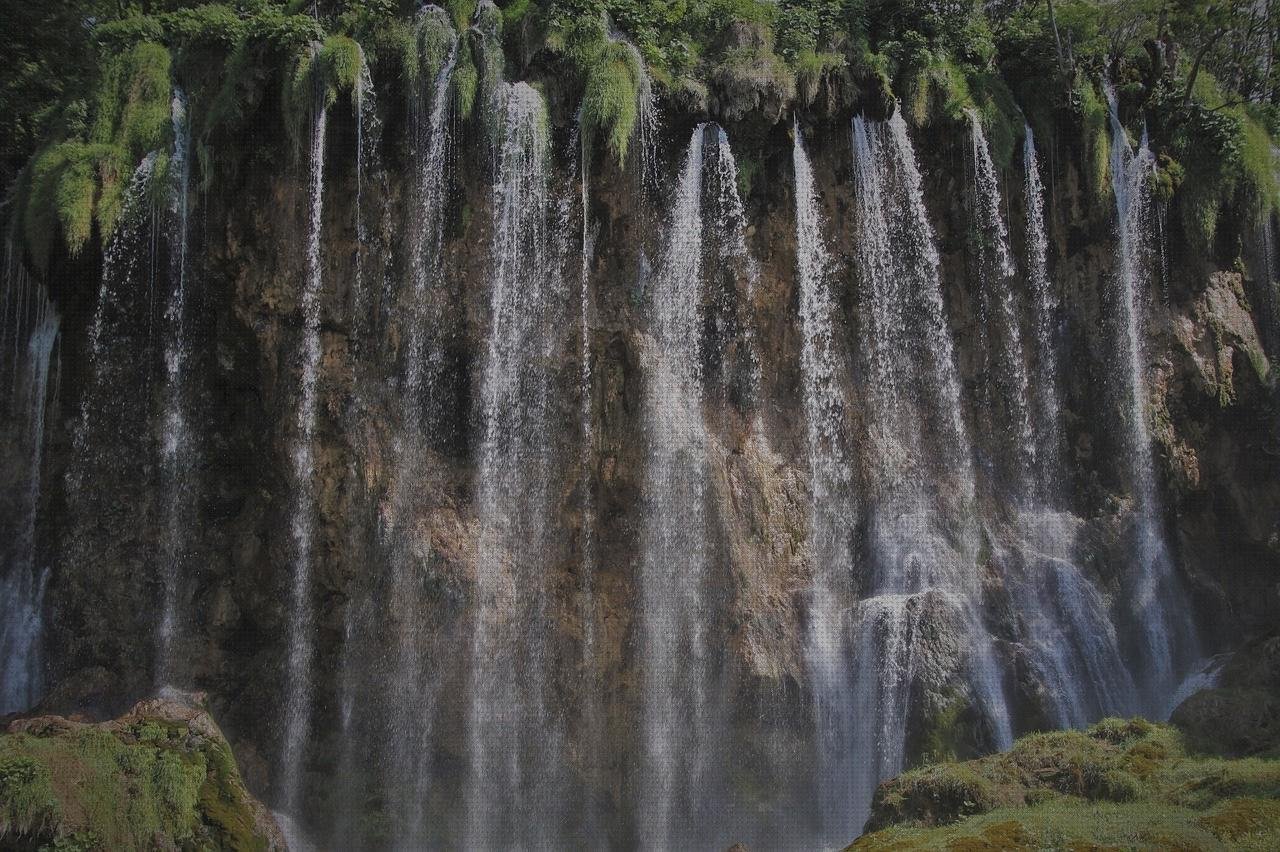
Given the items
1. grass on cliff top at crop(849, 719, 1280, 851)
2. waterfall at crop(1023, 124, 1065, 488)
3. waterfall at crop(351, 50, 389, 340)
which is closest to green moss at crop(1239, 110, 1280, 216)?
waterfall at crop(1023, 124, 1065, 488)

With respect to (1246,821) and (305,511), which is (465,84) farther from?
(1246,821)

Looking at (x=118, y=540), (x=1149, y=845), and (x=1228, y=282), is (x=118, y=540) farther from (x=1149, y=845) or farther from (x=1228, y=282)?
(x=1228, y=282)

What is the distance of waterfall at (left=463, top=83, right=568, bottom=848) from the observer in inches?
616

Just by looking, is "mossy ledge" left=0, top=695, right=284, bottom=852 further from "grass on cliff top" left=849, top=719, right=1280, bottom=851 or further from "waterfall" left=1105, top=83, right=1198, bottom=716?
"waterfall" left=1105, top=83, right=1198, bottom=716

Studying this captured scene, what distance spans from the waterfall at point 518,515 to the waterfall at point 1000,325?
6.86 m

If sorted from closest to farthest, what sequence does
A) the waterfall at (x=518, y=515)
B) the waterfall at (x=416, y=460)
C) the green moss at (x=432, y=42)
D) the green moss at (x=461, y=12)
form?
the waterfall at (x=518, y=515), the waterfall at (x=416, y=460), the green moss at (x=432, y=42), the green moss at (x=461, y=12)

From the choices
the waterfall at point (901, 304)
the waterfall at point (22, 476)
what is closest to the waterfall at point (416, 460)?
the waterfall at point (22, 476)

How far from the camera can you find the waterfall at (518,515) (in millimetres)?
15656

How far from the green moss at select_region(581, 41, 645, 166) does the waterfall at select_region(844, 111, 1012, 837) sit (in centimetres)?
381

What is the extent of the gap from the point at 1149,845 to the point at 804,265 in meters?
10.7

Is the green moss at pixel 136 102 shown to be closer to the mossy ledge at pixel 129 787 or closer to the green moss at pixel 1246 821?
the mossy ledge at pixel 129 787

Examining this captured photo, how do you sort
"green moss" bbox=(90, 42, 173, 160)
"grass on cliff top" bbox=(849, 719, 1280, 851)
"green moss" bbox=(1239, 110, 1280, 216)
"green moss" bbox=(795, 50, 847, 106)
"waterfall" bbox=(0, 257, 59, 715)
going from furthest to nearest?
"green moss" bbox=(1239, 110, 1280, 216) < "green moss" bbox=(795, 50, 847, 106) < "green moss" bbox=(90, 42, 173, 160) < "waterfall" bbox=(0, 257, 59, 715) < "grass on cliff top" bbox=(849, 719, 1280, 851)

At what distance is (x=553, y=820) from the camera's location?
615 inches

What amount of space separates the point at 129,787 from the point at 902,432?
12.0 metres
